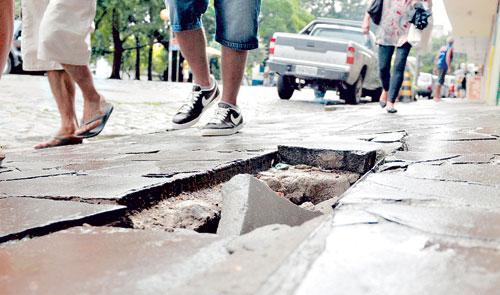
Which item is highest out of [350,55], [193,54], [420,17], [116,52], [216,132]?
[420,17]

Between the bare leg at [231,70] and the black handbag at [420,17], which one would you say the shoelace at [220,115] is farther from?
the black handbag at [420,17]

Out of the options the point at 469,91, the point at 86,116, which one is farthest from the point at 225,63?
the point at 469,91

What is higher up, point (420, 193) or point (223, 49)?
point (223, 49)

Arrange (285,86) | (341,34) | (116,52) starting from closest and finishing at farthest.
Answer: (285,86)
(341,34)
(116,52)

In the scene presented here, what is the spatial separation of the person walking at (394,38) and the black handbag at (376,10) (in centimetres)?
3

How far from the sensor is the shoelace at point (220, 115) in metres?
3.52

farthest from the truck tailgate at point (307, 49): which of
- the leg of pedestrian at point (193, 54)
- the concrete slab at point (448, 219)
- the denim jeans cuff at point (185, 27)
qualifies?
the concrete slab at point (448, 219)

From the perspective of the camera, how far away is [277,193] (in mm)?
1967

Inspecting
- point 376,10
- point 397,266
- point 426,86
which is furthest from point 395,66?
point 426,86

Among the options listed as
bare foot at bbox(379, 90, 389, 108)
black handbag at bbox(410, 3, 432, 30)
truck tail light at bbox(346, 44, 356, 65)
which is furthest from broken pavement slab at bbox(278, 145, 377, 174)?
truck tail light at bbox(346, 44, 356, 65)

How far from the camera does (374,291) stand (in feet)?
2.73

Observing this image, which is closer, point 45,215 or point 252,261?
point 252,261

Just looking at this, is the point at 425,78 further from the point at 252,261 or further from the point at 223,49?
the point at 252,261

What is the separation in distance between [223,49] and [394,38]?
10.9ft
